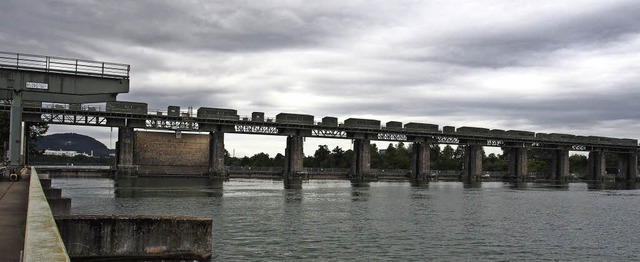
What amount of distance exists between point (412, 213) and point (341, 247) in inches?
678

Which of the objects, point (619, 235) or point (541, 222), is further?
point (541, 222)

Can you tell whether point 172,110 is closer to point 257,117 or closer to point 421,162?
point 257,117

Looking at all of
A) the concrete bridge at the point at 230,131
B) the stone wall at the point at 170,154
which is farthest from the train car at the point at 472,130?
the stone wall at the point at 170,154

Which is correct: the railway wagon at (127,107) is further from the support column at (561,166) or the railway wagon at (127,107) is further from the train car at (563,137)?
the support column at (561,166)

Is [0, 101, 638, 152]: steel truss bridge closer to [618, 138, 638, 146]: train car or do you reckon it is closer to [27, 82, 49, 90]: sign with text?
[618, 138, 638, 146]: train car

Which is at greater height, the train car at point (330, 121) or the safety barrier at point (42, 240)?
the train car at point (330, 121)

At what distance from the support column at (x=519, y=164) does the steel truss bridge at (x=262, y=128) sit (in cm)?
185

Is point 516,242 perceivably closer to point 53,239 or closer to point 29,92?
point 53,239

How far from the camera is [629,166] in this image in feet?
545

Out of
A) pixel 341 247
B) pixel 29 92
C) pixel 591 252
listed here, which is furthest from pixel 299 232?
pixel 29 92

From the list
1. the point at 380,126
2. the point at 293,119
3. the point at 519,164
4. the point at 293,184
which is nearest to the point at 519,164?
the point at 519,164

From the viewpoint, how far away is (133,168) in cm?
9525

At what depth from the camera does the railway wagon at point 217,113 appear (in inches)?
3920

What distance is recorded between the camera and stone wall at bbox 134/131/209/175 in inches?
3971
